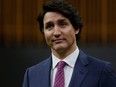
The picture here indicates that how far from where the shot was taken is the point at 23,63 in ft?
20.8

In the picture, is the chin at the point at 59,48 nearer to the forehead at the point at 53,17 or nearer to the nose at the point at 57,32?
the nose at the point at 57,32

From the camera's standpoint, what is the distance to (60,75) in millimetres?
2957

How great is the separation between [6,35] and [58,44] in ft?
12.5

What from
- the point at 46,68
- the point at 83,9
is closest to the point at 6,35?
the point at 83,9

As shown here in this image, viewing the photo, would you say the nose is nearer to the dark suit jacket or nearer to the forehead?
the forehead

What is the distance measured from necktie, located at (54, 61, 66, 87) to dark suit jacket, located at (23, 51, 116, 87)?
0.21 ft

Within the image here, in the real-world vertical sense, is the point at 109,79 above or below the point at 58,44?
below

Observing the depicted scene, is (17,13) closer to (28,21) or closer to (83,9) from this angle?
(28,21)

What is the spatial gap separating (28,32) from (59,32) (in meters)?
3.80

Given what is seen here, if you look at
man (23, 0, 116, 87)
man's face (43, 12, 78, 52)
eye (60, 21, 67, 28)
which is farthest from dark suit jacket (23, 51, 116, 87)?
eye (60, 21, 67, 28)

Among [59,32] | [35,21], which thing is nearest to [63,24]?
[59,32]

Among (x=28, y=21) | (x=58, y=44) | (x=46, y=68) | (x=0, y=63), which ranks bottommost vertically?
(x=0, y=63)

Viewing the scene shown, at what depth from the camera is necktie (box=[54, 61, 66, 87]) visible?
2926 millimetres

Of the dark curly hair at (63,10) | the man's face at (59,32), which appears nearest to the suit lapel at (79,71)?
the man's face at (59,32)
